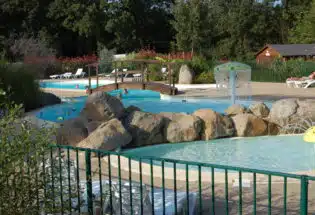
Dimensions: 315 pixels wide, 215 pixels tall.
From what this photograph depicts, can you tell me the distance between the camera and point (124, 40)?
43.0m

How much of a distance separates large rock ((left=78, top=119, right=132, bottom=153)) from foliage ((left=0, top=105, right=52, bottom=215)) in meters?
4.78

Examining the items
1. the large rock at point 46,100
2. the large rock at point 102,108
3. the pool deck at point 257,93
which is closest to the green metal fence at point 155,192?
the large rock at point 102,108

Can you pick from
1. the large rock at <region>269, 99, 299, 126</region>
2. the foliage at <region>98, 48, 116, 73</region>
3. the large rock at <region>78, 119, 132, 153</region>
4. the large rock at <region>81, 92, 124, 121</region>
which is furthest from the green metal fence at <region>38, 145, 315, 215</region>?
the foliage at <region>98, 48, 116, 73</region>

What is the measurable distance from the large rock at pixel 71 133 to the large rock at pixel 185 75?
1507 centimetres

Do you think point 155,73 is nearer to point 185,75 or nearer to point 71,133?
point 185,75

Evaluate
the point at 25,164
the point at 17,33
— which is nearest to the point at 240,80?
the point at 25,164

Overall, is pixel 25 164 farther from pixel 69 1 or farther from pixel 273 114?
pixel 69 1

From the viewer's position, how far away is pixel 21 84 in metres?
13.1

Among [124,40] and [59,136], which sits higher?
[124,40]

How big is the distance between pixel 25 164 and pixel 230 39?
39.0 meters

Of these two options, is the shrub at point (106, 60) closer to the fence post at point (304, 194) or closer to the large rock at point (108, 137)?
the large rock at point (108, 137)

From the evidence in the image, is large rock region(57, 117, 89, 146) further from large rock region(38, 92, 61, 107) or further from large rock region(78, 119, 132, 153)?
large rock region(38, 92, 61, 107)

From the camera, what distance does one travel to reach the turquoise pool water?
7859 mm

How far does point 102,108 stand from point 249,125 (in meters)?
3.13
